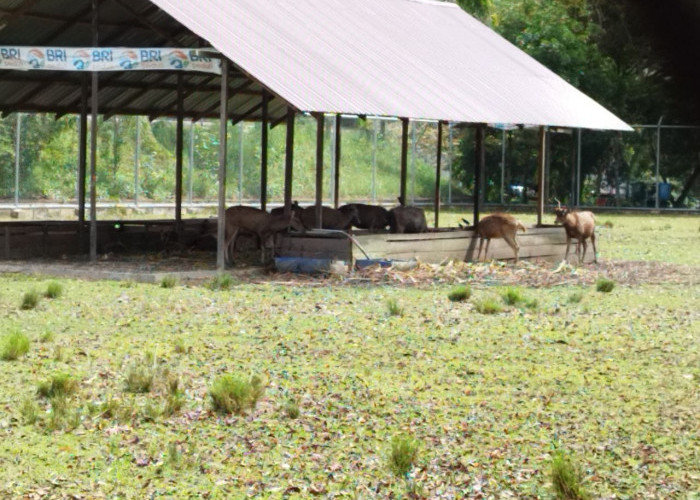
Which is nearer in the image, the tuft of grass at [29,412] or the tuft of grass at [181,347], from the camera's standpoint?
the tuft of grass at [29,412]

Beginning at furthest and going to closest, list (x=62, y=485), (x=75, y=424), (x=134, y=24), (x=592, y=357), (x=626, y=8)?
(x=134, y=24), (x=592, y=357), (x=75, y=424), (x=62, y=485), (x=626, y=8)

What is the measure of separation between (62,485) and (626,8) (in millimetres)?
6225

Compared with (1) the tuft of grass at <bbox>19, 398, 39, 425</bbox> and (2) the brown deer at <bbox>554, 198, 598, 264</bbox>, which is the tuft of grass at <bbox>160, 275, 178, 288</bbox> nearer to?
(1) the tuft of grass at <bbox>19, 398, 39, 425</bbox>

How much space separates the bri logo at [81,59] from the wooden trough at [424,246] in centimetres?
428

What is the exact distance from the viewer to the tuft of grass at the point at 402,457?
24.8 feet

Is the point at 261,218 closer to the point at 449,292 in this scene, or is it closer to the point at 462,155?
the point at 449,292

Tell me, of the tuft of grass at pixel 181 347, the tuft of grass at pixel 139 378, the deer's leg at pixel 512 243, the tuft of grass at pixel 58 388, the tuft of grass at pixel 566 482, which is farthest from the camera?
the deer's leg at pixel 512 243

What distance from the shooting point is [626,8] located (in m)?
1.54

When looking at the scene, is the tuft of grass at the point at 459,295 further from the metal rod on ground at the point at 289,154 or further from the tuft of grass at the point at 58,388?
the tuft of grass at the point at 58,388

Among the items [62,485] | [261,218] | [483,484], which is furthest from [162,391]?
[261,218]

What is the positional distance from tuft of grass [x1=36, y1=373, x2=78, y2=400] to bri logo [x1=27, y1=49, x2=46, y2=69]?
1101 cm

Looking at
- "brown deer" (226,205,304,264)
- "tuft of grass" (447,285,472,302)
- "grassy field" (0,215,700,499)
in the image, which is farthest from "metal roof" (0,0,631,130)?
"grassy field" (0,215,700,499)

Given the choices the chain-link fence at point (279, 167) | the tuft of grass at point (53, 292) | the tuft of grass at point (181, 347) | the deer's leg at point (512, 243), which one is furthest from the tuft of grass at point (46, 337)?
the chain-link fence at point (279, 167)

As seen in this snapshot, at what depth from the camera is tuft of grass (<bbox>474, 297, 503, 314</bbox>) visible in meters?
15.2
